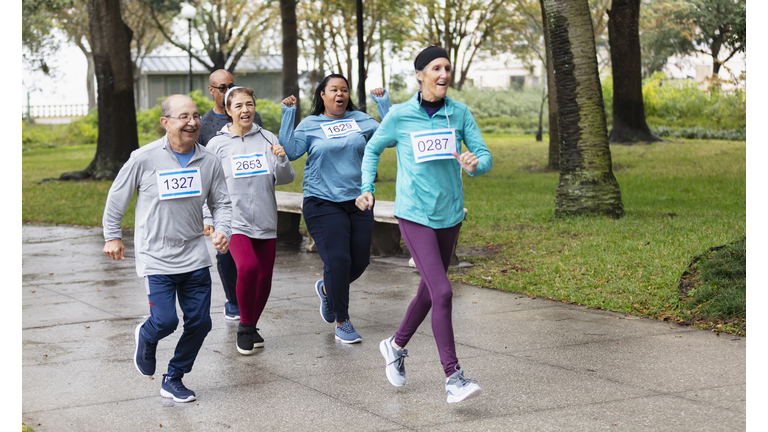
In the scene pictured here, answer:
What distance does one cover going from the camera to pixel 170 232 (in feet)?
16.5

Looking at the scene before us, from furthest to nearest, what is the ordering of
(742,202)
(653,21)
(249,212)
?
(653,21), (742,202), (249,212)

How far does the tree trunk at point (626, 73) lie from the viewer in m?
21.7

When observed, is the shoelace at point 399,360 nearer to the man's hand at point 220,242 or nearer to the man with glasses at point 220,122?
the man's hand at point 220,242

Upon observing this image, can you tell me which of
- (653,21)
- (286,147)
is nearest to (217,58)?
(653,21)

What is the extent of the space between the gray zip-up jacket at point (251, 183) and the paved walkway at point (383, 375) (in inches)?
37.4

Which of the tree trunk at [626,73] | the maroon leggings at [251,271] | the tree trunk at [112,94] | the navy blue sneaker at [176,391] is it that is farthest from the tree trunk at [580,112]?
the tree trunk at [112,94]

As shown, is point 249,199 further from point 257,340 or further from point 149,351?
point 149,351

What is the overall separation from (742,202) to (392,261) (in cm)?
656

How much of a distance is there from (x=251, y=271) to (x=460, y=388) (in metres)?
2.15

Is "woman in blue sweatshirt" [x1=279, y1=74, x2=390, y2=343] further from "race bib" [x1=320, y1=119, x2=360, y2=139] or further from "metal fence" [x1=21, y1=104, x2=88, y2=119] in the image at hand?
"metal fence" [x1=21, y1=104, x2=88, y2=119]

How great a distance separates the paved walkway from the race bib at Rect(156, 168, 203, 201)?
4.11 ft

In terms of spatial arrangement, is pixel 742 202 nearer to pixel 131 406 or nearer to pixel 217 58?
pixel 131 406

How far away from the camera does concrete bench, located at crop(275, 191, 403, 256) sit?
10242 mm

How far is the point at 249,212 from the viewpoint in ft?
20.4
